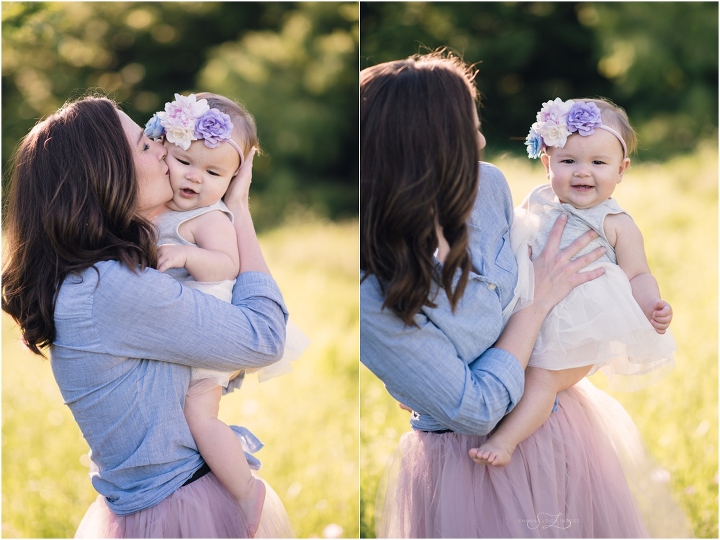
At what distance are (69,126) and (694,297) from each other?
4392mm

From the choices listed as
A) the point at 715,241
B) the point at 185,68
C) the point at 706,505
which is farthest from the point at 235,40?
the point at 706,505

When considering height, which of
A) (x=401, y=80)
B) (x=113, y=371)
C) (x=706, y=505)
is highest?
(x=401, y=80)

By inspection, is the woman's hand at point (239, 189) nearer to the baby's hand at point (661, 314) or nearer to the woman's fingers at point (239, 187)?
the woman's fingers at point (239, 187)

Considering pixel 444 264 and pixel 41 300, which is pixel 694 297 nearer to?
pixel 444 264

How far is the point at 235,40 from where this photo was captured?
35.4 ft

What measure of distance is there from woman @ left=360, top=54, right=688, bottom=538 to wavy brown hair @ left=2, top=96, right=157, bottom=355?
0.56 m

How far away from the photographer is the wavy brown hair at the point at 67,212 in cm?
172

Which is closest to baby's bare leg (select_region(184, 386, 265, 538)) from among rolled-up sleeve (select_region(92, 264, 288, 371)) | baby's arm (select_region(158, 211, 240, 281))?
rolled-up sleeve (select_region(92, 264, 288, 371))

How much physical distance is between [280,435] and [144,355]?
8.57ft

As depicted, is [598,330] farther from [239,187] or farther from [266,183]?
[266,183]

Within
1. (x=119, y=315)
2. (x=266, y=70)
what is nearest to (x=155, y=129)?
(x=119, y=315)

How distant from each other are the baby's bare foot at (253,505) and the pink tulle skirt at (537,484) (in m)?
0.38

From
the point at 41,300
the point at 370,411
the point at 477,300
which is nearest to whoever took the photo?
the point at 41,300

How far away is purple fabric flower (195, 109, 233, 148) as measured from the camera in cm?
194
